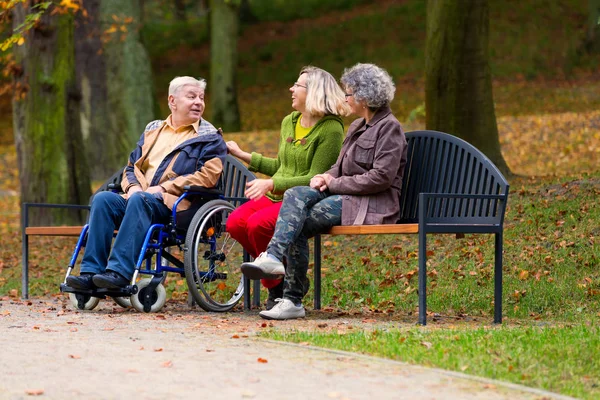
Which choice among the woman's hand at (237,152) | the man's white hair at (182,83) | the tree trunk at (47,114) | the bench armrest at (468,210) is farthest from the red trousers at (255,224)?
the tree trunk at (47,114)

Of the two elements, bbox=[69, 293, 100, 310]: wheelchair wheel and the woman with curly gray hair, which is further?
bbox=[69, 293, 100, 310]: wheelchair wheel

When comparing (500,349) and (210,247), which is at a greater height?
(210,247)

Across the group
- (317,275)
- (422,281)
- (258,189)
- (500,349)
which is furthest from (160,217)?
(500,349)

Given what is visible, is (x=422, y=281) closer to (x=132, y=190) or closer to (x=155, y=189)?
(x=155, y=189)

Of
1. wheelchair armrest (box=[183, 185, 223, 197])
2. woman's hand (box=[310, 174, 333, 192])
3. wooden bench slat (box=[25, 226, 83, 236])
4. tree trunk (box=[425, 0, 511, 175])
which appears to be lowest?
wooden bench slat (box=[25, 226, 83, 236])

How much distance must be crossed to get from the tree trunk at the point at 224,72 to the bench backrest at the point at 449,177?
55.0ft

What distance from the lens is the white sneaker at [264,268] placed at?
6273mm

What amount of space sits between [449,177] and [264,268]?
139cm

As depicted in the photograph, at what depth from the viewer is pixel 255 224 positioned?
6.73 m

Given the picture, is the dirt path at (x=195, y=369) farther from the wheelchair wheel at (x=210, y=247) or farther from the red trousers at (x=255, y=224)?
the red trousers at (x=255, y=224)

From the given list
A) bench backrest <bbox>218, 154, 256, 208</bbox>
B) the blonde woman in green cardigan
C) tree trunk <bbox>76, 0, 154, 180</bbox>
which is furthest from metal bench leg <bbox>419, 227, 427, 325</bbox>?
tree trunk <bbox>76, 0, 154, 180</bbox>

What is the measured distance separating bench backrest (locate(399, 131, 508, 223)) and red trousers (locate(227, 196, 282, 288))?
2.90 feet

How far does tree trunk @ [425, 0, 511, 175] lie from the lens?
1208 cm

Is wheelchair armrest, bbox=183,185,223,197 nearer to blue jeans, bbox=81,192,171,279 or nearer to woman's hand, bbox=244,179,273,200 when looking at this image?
blue jeans, bbox=81,192,171,279
